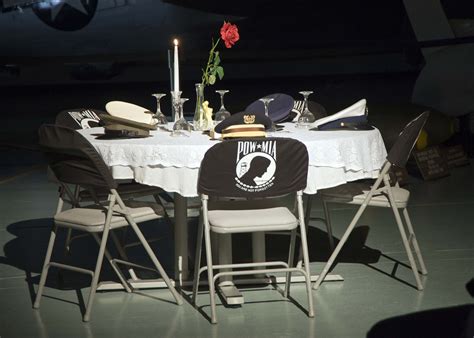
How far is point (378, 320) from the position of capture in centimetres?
436

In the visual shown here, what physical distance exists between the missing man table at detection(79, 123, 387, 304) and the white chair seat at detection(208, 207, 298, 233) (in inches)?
6.5

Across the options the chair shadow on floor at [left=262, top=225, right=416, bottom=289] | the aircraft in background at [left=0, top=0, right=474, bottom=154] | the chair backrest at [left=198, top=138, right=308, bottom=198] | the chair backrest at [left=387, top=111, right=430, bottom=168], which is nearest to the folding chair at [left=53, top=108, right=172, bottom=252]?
the chair backrest at [left=198, top=138, right=308, bottom=198]

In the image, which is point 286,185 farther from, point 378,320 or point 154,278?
point 154,278

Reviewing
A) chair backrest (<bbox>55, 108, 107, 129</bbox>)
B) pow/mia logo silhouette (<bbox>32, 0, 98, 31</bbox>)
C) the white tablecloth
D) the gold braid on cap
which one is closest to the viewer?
the white tablecloth

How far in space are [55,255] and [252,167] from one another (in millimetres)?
1829

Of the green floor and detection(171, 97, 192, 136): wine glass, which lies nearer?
the green floor

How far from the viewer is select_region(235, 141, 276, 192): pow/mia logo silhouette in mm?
4254

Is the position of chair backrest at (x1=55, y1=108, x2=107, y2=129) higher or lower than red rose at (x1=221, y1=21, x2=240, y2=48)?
lower

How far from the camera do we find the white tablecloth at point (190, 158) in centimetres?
440

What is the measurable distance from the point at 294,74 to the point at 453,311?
32.3 ft

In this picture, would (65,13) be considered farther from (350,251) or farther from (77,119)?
(350,251)

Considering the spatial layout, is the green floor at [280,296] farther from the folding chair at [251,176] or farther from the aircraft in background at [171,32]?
the aircraft in background at [171,32]

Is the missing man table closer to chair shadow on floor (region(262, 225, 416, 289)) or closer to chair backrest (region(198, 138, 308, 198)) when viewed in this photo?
chair backrest (region(198, 138, 308, 198))

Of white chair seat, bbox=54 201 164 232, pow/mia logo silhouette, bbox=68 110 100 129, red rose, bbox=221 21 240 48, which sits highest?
red rose, bbox=221 21 240 48
